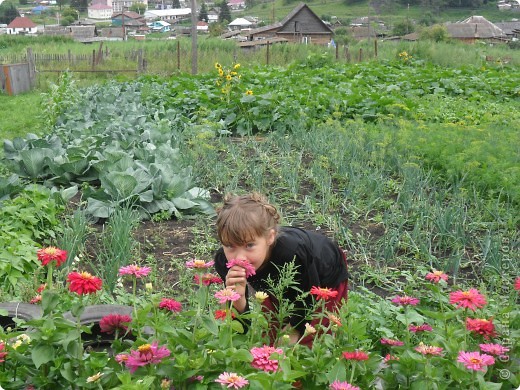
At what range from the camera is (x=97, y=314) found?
271 centimetres

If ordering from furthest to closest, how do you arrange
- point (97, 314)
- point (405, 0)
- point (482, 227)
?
1. point (405, 0)
2. point (482, 227)
3. point (97, 314)

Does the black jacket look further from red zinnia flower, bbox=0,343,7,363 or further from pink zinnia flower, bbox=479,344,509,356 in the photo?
red zinnia flower, bbox=0,343,7,363

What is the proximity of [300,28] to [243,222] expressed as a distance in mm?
43760

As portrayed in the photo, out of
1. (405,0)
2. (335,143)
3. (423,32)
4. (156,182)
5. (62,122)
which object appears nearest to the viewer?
(156,182)

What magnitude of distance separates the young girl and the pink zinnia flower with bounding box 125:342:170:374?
48 centimetres

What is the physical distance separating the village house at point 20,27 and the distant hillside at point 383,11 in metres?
19.2

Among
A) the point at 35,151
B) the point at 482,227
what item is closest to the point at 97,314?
the point at 482,227

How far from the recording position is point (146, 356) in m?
1.72

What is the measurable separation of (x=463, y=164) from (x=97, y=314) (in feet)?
12.0

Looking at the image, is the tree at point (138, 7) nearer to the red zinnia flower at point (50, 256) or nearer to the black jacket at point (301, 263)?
the black jacket at point (301, 263)

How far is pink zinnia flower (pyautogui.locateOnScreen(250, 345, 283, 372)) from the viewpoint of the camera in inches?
65.1

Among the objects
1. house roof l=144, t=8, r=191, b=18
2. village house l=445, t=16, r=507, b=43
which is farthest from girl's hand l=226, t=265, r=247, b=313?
house roof l=144, t=8, r=191, b=18

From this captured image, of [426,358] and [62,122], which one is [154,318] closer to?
[426,358]

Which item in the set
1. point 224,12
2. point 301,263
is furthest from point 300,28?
point 301,263
